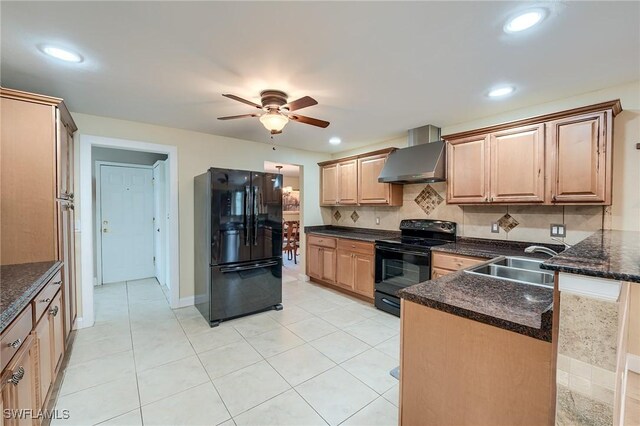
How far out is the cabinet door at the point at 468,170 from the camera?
2861 millimetres

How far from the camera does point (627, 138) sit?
2.28 metres

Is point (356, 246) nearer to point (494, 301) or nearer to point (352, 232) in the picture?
point (352, 232)

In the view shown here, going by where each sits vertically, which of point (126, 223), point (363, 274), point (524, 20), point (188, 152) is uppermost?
point (524, 20)

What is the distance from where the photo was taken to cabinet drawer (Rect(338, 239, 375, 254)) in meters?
3.74

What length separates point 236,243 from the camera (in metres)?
3.22

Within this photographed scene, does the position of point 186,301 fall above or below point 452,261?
below

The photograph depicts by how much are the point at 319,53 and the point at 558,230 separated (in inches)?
110

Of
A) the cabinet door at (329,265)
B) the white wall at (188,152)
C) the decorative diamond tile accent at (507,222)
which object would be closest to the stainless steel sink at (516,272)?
the decorative diamond tile accent at (507,222)

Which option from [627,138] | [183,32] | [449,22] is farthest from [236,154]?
[627,138]

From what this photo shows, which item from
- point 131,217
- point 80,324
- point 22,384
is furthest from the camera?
point 131,217

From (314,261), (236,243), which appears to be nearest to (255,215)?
(236,243)

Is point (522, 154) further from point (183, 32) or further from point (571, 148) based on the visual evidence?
Result: point (183, 32)

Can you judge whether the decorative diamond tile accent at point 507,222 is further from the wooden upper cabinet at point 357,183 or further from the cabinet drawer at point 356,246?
the cabinet drawer at point 356,246

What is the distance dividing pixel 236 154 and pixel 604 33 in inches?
152
